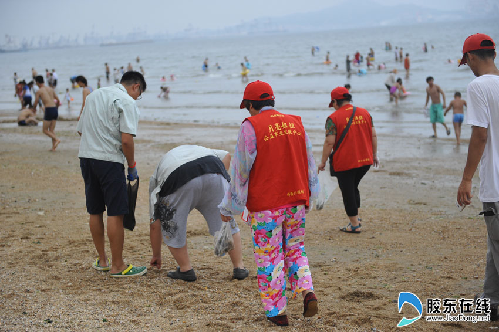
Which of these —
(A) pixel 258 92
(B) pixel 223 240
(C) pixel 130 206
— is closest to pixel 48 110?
(C) pixel 130 206

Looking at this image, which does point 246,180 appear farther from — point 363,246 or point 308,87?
point 308,87

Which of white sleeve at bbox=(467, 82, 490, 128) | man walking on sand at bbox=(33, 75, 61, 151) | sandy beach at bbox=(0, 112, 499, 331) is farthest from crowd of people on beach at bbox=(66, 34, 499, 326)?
man walking on sand at bbox=(33, 75, 61, 151)

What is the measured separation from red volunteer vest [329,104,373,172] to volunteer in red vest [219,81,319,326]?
2657 mm

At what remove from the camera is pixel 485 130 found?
3.31 m

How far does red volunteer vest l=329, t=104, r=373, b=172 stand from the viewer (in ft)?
20.2

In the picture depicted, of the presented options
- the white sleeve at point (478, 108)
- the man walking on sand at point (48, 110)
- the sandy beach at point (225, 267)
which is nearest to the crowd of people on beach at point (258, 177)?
the white sleeve at point (478, 108)

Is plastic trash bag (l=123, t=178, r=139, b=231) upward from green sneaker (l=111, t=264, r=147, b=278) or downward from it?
upward

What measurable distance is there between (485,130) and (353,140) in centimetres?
288

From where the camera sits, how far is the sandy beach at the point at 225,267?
12.0 feet

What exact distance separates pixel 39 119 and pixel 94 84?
111 ft

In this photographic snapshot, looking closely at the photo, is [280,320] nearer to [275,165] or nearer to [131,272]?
[275,165]

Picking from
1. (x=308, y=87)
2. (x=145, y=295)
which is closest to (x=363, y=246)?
(x=145, y=295)

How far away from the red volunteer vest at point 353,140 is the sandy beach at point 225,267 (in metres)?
0.89

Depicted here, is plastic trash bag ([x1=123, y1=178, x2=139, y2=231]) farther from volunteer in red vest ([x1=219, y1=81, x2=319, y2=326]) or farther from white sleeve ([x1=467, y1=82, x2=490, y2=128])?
white sleeve ([x1=467, y1=82, x2=490, y2=128])
